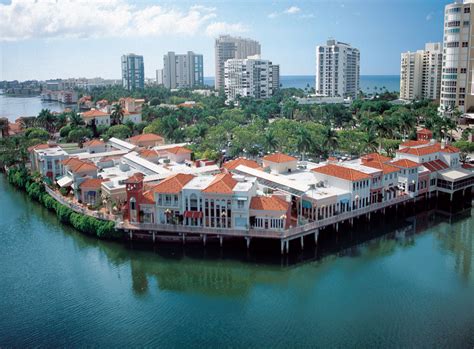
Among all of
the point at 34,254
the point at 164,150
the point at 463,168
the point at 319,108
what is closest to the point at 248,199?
the point at 34,254

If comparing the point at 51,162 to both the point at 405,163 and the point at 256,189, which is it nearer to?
the point at 256,189

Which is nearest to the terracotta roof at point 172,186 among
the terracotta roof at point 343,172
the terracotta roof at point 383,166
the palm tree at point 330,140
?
the terracotta roof at point 343,172

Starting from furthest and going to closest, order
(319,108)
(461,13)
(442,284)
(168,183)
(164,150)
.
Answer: (319,108)
(461,13)
(164,150)
(168,183)
(442,284)

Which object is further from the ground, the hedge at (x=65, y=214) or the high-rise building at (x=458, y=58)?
the high-rise building at (x=458, y=58)

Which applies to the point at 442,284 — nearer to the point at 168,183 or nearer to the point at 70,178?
the point at 168,183

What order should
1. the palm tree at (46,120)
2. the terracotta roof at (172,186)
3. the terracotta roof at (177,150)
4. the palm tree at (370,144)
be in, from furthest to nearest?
the palm tree at (46,120), the palm tree at (370,144), the terracotta roof at (177,150), the terracotta roof at (172,186)

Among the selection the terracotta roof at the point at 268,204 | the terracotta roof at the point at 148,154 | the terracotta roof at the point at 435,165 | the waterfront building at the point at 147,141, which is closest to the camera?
the terracotta roof at the point at 268,204

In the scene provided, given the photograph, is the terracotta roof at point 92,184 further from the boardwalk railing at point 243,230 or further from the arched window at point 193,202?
the arched window at point 193,202
